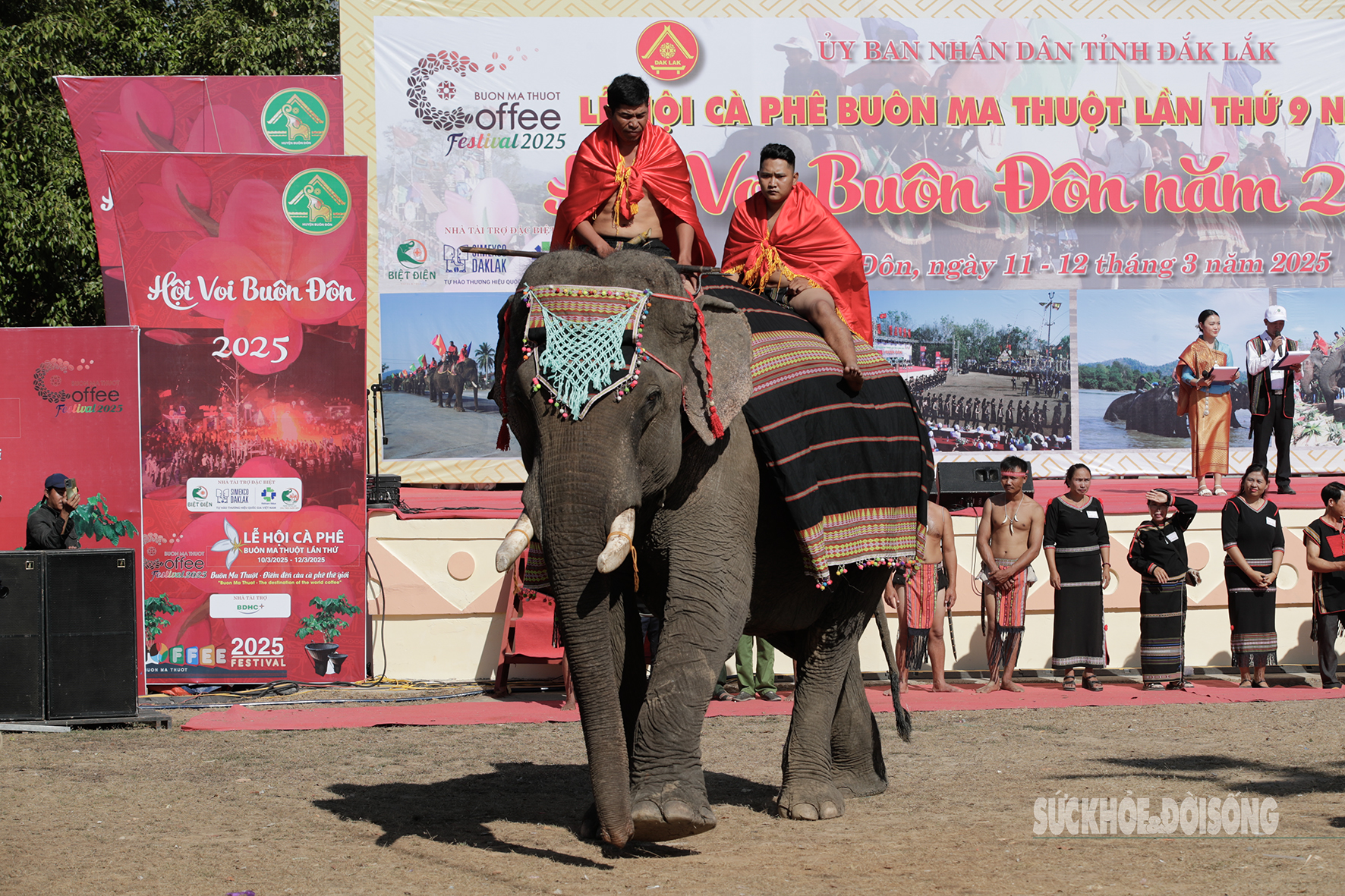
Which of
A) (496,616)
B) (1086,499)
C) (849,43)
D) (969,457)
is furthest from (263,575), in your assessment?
(849,43)

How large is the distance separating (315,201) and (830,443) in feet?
22.4

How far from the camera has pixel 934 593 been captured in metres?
11.7

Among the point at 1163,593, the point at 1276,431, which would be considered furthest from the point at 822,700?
the point at 1276,431

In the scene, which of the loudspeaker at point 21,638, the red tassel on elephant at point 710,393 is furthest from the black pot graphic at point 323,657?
the red tassel on elephant at point 710,393

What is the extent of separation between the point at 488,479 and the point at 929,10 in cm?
874

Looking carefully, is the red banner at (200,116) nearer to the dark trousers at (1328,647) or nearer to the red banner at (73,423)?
the red banner at (73,423)

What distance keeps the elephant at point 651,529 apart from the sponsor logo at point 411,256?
42.3 feet

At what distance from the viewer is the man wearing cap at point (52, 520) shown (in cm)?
1041

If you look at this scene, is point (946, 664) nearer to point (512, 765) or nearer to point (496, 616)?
point (496, 616)

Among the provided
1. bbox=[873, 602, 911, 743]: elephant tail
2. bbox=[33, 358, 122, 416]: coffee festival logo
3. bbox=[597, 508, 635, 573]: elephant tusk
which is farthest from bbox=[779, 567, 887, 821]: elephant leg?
bbox=[33, 358, 122, 416]: coffee festival logo

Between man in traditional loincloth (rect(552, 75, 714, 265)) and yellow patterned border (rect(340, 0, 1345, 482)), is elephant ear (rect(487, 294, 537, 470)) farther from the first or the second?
yellow patterned border (rect(340, 0, 1345, 482))

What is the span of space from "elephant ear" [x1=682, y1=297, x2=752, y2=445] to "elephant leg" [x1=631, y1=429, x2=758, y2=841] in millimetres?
194

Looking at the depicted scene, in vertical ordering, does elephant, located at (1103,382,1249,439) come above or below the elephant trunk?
above

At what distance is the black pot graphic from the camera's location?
11695 millimetres
